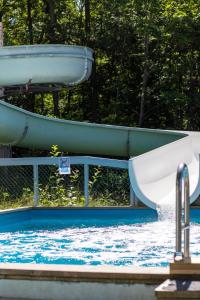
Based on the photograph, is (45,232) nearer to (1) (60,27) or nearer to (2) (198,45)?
(2) (198,45)

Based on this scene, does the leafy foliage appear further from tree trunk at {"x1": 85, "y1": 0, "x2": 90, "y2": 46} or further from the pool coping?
the pool coping

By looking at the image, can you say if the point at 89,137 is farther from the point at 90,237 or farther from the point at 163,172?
the point at 90,237

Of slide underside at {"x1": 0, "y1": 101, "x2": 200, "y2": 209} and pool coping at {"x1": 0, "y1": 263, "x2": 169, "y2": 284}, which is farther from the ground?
slide underside at {"x1": 0, "y1": 101, "x2": 200, "y2": 209}

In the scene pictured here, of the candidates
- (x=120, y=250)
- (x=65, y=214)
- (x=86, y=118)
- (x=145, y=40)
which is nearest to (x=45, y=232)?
(x=65, y=214)

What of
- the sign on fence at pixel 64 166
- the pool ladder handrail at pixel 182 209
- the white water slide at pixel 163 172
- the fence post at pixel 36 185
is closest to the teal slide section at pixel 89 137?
the white water slide at pixel 163 172

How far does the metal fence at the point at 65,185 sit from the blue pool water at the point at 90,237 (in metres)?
0.59

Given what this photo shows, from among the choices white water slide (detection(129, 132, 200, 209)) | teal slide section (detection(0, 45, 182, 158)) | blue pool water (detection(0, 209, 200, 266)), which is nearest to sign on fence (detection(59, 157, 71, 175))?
blue pool water (detection(0, 209, 200, 266))

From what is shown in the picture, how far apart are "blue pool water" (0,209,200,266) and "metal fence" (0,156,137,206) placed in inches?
23.2

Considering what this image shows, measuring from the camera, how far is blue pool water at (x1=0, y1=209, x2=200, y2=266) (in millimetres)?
7617

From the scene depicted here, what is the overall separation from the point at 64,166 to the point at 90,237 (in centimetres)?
311

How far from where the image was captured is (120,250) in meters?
8.17

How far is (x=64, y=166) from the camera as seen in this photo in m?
12.5

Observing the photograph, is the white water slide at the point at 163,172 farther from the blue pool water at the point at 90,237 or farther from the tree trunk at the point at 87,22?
the tree trunk at the point at 87,22

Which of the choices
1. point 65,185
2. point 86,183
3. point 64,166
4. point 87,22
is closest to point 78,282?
point 86,183
